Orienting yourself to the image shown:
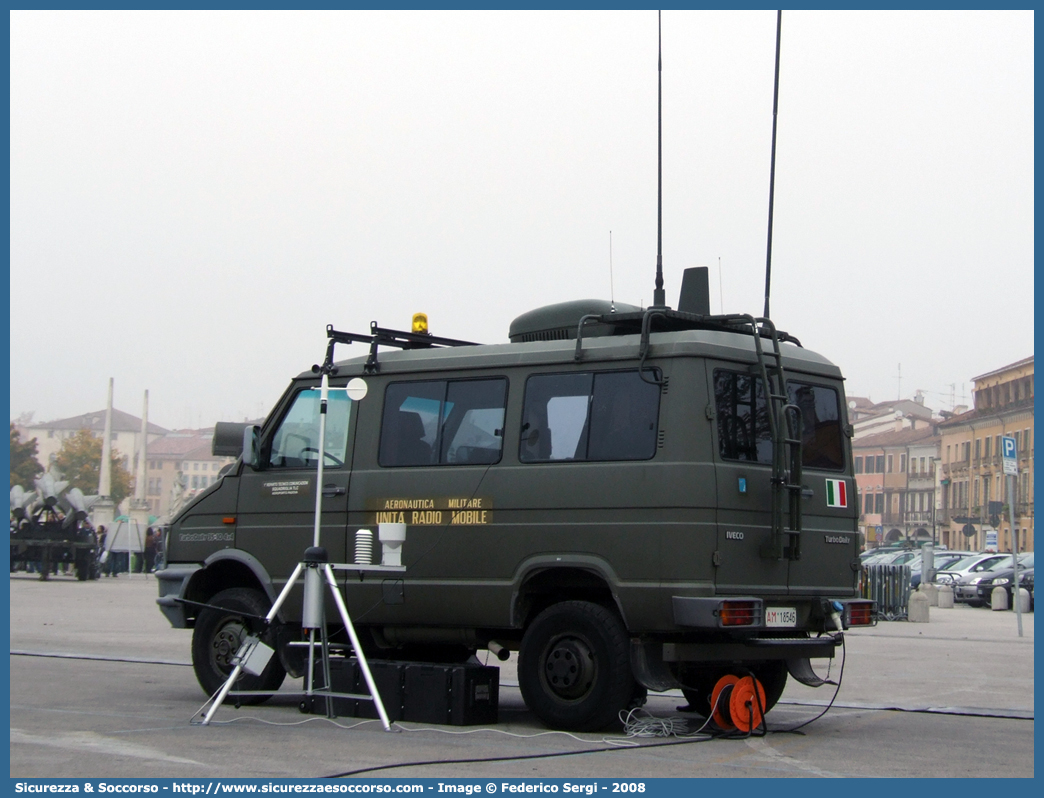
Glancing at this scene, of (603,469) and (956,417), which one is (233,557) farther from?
(956,417)

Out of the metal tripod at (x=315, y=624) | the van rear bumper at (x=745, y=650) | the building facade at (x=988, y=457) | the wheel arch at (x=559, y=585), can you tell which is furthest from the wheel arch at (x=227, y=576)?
the building facade at (x=988, y=457)

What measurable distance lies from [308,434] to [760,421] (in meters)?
3.64

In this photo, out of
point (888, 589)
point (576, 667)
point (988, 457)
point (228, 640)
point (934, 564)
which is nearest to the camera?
point (576, 667)

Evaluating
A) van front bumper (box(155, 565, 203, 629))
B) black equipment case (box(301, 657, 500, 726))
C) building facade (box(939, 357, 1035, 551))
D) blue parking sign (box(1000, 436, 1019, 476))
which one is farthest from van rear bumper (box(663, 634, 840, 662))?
building facade (box(939, 357, 1035, 551))

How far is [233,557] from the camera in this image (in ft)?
38.4

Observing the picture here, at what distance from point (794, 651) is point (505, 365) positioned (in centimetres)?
280

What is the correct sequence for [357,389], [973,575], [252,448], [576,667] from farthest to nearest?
[973,575] → [252,448] → [357,389] → [576,667]

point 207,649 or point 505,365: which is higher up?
point 505,365

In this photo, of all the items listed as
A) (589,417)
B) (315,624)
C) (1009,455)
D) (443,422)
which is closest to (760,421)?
(589,417)

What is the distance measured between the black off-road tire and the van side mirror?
39.0 inches

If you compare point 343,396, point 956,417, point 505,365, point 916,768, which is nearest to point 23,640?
point 343,396

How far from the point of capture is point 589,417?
10.1 metres

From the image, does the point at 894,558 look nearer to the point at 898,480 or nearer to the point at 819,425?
the point at 819,425

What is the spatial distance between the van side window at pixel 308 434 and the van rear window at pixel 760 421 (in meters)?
3.06
